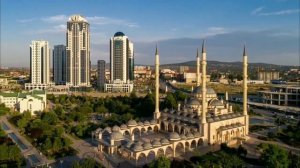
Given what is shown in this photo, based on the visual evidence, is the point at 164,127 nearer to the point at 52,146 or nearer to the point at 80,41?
the point at 52,146

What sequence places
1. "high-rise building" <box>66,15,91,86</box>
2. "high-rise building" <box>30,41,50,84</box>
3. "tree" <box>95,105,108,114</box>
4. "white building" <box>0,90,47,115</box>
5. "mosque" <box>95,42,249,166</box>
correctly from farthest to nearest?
1. "high-rise building" <box>66,15,91,86</box>
2. "high-rise building" <box>30,41,50,84</box>
3. "white building" <box>0,90,47,115</box>
4. "tree" <box>95,105,108,114</box>
5. "mosque" <box>95,42,249,166</box>

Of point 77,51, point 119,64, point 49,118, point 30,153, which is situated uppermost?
point 77,51

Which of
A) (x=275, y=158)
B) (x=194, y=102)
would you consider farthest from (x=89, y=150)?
(x=275, y=158)

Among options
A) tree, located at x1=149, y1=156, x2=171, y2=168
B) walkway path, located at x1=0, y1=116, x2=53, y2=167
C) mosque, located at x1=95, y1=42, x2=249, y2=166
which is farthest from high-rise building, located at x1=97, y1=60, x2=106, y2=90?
tree, located at x1=149, y1=156, x2=171, y2=168

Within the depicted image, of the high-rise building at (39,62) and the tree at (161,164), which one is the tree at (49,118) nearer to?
the tree at (161,164)

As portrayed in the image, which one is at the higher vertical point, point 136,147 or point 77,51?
point 77,51

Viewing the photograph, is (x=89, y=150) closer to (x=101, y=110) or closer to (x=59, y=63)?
(x=101, y=110)

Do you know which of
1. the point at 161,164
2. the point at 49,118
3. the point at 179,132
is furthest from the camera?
the point at 49,118

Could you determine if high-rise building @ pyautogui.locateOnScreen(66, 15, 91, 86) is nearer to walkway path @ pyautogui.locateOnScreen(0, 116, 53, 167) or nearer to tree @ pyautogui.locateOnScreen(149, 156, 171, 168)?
walkway path @ pyautogui.locateOnScreen(0, 116, 53, 167)
